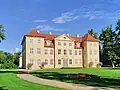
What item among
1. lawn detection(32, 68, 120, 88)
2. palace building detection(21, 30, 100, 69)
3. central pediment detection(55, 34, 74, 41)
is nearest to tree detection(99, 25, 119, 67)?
palace building detection(21, 30, 100, 69)

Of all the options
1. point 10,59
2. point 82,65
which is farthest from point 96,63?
point 10,59

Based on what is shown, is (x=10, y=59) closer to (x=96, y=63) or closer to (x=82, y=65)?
(x=82, y=65)

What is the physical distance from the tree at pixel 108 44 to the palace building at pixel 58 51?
7293 mm

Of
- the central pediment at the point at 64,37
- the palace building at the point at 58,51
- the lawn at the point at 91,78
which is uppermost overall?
the central pediment at the point at 64,37

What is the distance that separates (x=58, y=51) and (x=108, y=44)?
19766mm

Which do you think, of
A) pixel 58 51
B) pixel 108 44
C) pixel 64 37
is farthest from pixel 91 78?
pixel 108 44

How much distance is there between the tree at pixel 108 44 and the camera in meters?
75.0

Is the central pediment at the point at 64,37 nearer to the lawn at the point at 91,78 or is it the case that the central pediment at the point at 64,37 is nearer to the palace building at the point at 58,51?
the palace building at the point at 58,51

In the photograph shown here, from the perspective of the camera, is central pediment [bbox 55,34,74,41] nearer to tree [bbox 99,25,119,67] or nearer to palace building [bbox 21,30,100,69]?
palace building [bbox 21,30,100,69]

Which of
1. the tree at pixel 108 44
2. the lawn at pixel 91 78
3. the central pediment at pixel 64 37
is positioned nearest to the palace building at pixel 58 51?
the central pediment at pixel 64 37

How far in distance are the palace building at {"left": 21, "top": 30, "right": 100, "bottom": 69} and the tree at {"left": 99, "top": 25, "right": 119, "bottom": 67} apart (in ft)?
23.9

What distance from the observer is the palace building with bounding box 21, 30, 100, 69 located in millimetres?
62156

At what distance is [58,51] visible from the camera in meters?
66.0

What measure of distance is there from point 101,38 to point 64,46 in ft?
63.6
